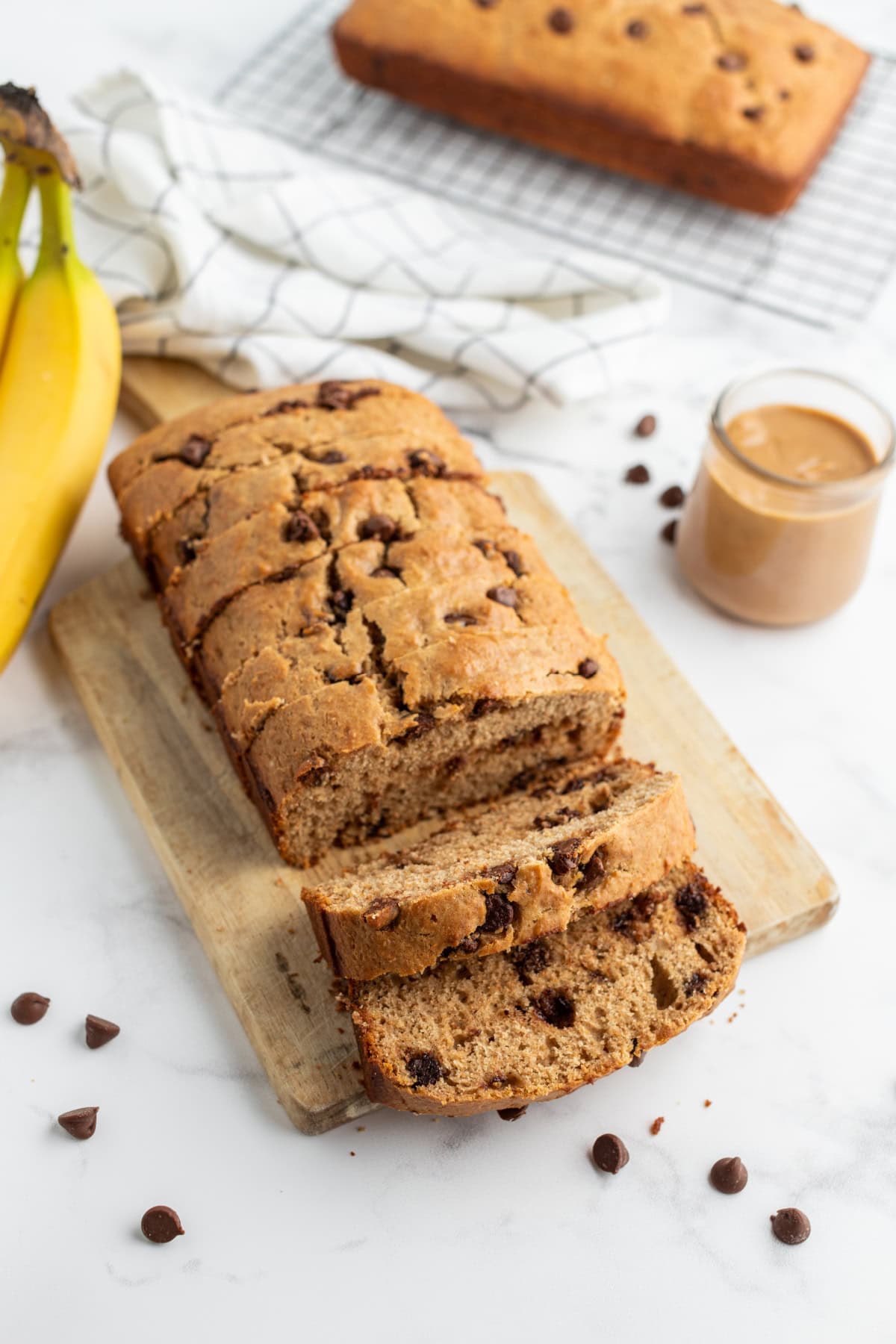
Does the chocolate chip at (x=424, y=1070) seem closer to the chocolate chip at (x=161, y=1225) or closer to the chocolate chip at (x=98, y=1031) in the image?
the chocolate chip at (x=161, y=1225)

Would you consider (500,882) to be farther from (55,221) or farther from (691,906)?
(55,221)

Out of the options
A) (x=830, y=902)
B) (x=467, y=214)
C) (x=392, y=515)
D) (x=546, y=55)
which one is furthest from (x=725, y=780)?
(x=546, y=55)

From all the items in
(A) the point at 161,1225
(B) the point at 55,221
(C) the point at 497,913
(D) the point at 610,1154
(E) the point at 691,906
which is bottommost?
(A) the point at 161,1225

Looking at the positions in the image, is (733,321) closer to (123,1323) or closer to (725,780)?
(725,780)

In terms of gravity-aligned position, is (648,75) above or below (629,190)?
above

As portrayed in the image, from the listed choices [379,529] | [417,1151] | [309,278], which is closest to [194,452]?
[379,529]

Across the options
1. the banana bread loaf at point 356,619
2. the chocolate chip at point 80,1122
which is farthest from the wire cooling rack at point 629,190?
the chocolate chip at point 80,1122

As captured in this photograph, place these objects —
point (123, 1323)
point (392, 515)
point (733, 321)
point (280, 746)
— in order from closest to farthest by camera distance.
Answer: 1. point (123, 1323)
2. point (280, 746)
3. point (392, 515)
4. point (733, 321)
